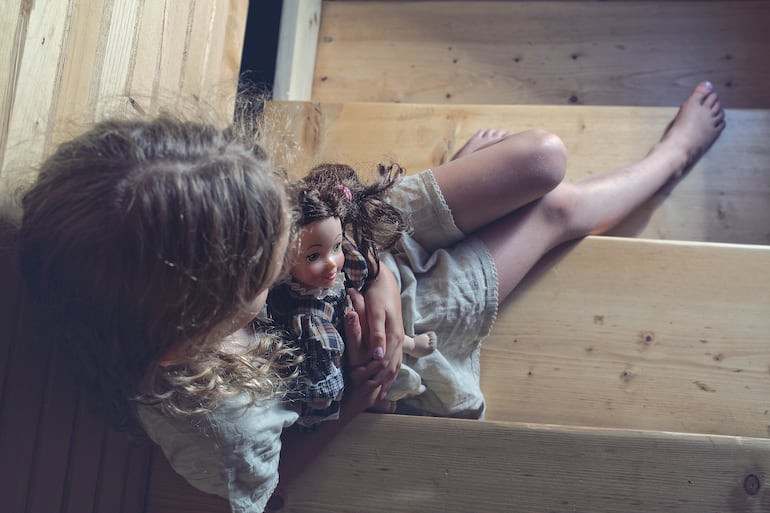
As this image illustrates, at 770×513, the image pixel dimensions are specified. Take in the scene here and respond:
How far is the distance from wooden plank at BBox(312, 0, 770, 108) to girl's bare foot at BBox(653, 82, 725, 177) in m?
0.18

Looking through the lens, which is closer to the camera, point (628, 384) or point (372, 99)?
point (628, 384)

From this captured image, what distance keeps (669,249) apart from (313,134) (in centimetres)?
71

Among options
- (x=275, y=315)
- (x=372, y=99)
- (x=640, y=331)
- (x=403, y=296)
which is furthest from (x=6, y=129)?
(x=372, y=99)

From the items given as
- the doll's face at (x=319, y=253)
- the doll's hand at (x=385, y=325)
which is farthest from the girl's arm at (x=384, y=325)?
the doll's face at (x=319, y=253)

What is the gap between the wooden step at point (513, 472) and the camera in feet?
2.86

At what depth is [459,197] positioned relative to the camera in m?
1.01

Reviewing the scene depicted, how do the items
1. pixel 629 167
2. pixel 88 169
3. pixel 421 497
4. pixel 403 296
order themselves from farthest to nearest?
pixel 629 167 < pixel 403 296 < pixel 421 497 < pixel 88 169

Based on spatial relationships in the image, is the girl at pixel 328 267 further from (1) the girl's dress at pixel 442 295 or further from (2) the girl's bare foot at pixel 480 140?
(2) the girl's bare foot at pixel 480 140

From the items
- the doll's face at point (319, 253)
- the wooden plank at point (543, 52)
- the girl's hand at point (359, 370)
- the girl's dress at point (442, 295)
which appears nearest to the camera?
the doll's face at point (319, 253)

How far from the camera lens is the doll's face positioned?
2.54 ft

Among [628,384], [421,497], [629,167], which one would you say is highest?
[629,167]

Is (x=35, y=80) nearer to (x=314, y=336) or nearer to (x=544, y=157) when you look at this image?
(x=314, y=336)

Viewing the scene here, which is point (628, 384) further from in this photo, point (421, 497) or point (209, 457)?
point (209, 457)

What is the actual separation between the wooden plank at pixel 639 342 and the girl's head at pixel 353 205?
282 mm
